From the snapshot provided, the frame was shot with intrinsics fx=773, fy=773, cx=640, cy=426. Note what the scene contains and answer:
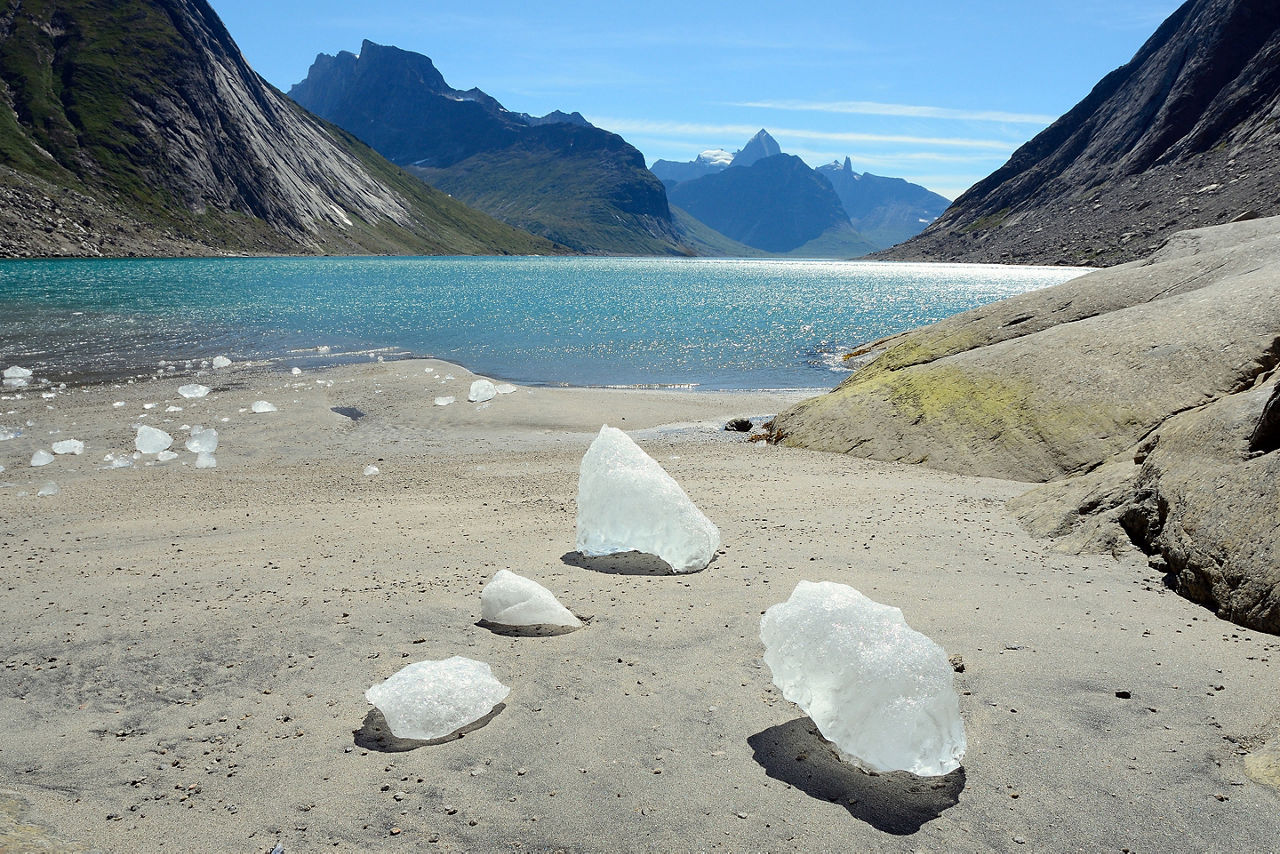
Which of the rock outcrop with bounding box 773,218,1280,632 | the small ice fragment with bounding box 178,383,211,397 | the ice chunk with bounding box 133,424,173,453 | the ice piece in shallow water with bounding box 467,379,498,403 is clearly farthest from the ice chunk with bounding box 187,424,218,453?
the rock outcrop with bounding box 773,218,1280,632

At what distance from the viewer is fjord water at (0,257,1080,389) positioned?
33.4 m

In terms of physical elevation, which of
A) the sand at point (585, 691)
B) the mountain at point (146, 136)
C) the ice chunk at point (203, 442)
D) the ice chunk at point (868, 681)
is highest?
the mountain at point (146, 136)

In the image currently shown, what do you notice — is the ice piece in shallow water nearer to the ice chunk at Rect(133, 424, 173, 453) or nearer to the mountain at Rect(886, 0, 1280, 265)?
the ice chunk at Rect(133, 424, 173, 453)

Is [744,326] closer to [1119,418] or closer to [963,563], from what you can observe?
[1119,418]

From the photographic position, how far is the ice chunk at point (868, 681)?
15.3 feet

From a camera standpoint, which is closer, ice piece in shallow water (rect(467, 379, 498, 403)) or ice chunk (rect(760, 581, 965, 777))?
ice chunk (rect(760, 581, 965, 777))

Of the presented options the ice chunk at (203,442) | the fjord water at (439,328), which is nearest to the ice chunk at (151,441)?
the ice chunk at (203,442)

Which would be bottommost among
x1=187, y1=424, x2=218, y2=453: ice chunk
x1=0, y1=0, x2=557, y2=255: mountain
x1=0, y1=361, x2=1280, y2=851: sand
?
x1=187, y1=424, x2=218, y2=453: ice chunk

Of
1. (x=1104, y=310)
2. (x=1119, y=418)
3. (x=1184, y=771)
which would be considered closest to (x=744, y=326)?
(x=1104, y=310)

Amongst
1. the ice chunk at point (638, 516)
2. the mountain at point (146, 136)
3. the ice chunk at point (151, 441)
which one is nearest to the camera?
the ice chunk at point (638, 516)

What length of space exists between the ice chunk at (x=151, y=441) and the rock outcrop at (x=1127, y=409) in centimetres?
1362

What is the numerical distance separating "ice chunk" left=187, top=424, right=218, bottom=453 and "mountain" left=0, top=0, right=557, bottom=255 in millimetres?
126482

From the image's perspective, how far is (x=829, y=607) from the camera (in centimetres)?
523

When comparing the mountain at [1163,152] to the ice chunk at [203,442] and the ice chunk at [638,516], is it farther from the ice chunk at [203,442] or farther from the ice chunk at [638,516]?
the ice chunk at [203,442]
